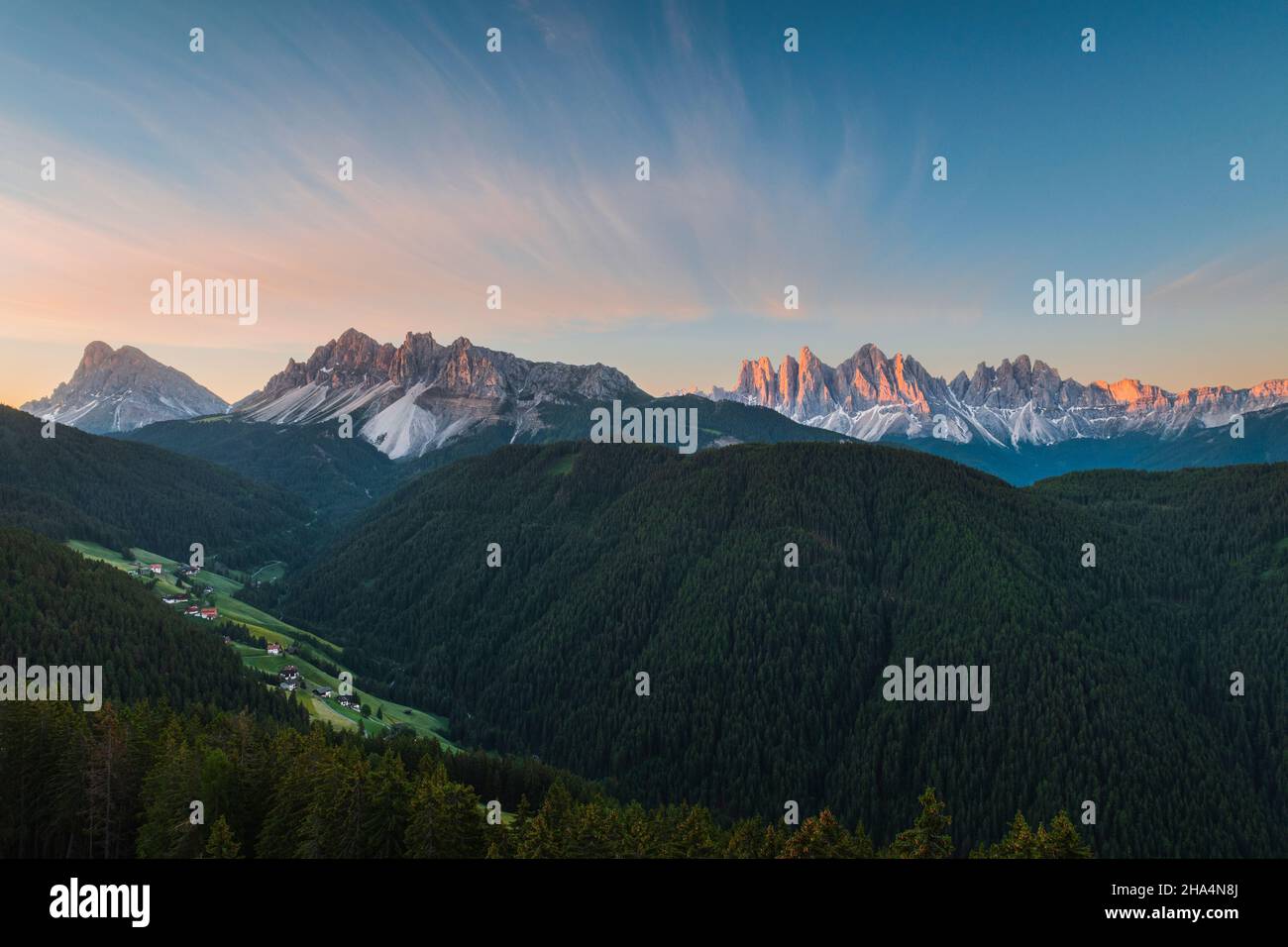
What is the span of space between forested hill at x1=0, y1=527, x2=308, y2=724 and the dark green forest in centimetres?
6436

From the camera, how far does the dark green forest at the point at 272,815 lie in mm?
46000

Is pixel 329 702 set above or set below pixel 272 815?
below

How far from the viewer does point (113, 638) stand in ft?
443

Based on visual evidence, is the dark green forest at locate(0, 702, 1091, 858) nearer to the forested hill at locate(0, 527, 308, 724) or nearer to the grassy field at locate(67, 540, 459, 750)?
the forested hill at locate(0, 527, 308, 724)

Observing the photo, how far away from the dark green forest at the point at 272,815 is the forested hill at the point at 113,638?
64.4 metres

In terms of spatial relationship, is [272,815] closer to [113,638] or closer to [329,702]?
[329,702]

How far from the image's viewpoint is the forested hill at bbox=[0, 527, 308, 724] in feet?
409

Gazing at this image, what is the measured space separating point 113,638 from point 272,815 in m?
117

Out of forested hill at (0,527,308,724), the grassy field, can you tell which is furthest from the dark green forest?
the grassy field

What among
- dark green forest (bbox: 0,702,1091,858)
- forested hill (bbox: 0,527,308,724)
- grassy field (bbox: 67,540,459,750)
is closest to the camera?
dark green forest (bbox: 0,702,1091,858)

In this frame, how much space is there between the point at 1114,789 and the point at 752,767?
269 ft

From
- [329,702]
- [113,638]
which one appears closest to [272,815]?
[329,702]
